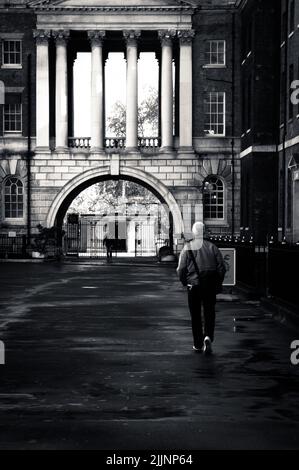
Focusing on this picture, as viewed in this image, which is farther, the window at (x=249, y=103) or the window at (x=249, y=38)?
the window at (x=249, y=38)

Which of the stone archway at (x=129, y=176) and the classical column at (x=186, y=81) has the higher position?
the classical column at (x=186, y=81)

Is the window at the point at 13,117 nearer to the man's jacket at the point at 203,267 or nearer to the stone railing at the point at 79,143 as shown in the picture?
the stone railing at the point at 79,143

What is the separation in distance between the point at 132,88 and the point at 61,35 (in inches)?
175

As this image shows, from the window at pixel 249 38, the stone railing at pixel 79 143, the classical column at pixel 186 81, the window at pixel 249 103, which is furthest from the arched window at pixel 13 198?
the window at pixel 249 38

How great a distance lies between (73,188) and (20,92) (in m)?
5.53

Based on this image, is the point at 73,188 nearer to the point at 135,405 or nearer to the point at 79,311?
the point at 79,311

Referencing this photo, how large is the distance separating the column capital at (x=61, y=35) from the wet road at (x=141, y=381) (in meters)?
34.9

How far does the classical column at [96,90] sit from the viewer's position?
56.6m

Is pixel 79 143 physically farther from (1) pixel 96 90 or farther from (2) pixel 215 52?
(2) pixel 215 52

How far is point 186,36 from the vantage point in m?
56.3

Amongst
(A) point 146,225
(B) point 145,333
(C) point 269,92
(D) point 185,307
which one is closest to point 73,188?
(C) point 269,92

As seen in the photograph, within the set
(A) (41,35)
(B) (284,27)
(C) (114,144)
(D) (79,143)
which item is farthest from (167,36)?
(B) (284,27)

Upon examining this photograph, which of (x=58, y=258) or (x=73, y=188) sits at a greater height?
(x=73, y=188)

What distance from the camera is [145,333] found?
17.8 meters
